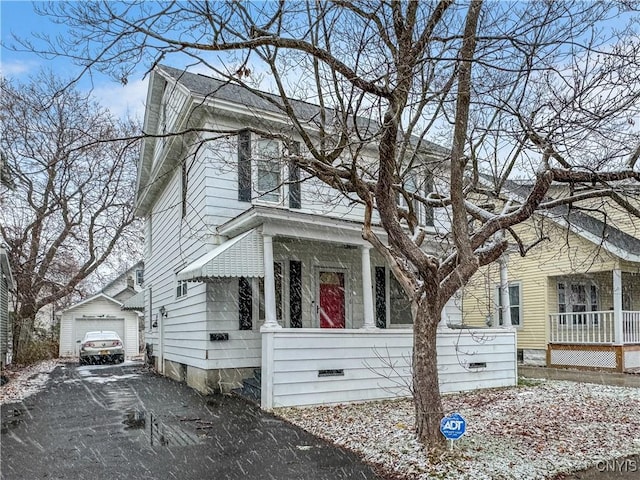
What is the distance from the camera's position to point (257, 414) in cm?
859

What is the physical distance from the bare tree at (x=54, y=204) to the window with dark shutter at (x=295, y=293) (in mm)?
9841

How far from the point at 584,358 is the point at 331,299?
849 centimetres

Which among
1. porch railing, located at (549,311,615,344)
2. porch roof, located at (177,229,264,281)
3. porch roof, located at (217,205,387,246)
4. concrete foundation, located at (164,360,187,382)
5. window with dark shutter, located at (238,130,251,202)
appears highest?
window with dark shutter, located at (238,130,251,202)

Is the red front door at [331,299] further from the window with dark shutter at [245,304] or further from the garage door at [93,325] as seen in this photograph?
the garage door at [93,325]

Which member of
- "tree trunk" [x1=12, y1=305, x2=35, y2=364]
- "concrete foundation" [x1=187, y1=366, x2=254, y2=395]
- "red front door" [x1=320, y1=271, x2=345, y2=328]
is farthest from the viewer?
"tree trunk" [x1=12, y1=305, x2=35, y2=364]

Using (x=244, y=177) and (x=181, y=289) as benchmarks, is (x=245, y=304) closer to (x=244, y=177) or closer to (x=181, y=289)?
(x=244, y=177)

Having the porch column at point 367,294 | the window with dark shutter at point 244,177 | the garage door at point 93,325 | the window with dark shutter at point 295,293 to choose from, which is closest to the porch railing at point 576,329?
the porch column at point 367,294

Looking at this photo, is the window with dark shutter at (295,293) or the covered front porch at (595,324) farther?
the covered front porch at (595,324)

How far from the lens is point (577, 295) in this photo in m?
18.0

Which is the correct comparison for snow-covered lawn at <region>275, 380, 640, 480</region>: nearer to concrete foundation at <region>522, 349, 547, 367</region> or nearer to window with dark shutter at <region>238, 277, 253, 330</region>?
window with dark shutter at <region>238, 277, 253, 330</region>

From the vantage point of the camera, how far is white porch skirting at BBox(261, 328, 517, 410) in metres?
9.07

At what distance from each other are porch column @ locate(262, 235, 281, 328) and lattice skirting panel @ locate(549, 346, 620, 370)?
10.8m

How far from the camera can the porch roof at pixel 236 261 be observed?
9.55 meters

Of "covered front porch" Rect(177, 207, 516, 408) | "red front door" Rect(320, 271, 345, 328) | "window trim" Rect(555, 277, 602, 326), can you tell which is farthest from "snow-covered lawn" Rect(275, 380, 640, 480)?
"window trim" Rect(555, 277, 602, 326)
